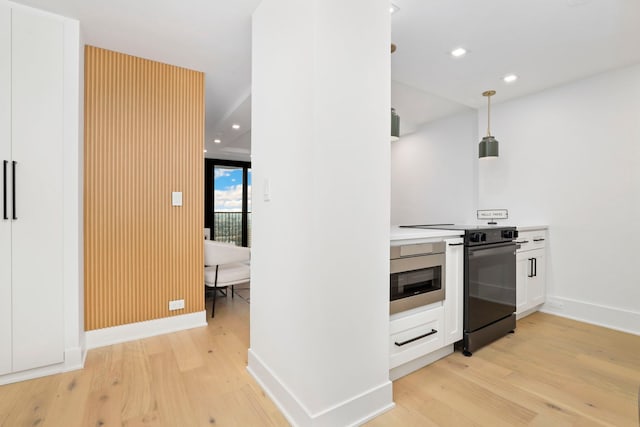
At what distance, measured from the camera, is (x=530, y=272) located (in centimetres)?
308

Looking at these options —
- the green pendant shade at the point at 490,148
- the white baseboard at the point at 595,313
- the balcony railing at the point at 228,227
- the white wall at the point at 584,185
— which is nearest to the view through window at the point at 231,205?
the balcony railing at the point at 228,227

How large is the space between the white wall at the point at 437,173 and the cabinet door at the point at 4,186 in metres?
4.61

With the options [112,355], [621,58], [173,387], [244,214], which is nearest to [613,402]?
[173,387]

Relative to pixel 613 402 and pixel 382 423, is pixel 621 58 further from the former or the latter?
pixel 382 423

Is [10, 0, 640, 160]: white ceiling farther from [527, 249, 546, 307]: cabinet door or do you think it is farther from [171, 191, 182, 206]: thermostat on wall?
[527, 249, 546, 307]: cabinet door

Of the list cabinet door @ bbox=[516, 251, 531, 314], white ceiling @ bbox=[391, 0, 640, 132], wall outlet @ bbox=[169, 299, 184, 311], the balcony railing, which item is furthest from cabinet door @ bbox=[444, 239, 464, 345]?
the balcony railing

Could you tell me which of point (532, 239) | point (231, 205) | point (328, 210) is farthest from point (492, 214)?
point (231, 205)

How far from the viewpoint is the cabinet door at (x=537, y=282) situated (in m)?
3.08

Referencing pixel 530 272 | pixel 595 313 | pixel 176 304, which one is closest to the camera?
pixel 176 304

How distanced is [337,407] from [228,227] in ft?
20.8

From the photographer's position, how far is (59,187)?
2.07 meters

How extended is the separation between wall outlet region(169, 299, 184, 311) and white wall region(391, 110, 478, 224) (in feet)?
11.9

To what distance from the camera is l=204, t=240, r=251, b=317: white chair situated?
310 centimetres

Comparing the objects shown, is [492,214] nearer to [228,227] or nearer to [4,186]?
[4,186]
